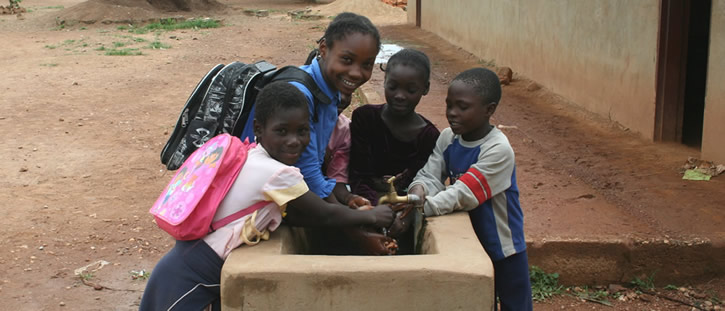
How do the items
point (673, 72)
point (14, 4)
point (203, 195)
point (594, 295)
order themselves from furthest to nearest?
point (14, 4) < point (673, 72) < point (594, 295) < point (203, 195)

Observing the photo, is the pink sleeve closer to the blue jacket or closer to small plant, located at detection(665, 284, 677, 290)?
the blue jacket

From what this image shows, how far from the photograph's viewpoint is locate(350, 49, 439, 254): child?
9.75 feet

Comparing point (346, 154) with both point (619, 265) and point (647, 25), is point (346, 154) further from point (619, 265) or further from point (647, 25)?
point (647, 25)

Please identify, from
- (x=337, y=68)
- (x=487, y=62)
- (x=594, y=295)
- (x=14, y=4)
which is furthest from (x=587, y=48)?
(x=14, y=4)

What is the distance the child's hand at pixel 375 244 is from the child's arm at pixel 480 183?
0.22 m

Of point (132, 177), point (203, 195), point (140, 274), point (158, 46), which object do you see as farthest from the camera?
point (158, 46)

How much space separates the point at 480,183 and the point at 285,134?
0.74m

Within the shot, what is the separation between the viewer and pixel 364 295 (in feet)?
7.14

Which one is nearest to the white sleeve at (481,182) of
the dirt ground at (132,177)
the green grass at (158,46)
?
the dirt ground at (132,177)

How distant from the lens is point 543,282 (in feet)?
12.6

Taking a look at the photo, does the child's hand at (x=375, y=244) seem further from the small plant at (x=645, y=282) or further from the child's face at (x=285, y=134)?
the small plant at (x=645, y=282)

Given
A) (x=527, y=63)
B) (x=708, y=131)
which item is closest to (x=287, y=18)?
(x=527, y=63)

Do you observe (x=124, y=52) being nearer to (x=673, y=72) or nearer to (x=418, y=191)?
(x=673, y=72)

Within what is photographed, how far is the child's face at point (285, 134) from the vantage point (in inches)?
95.9
